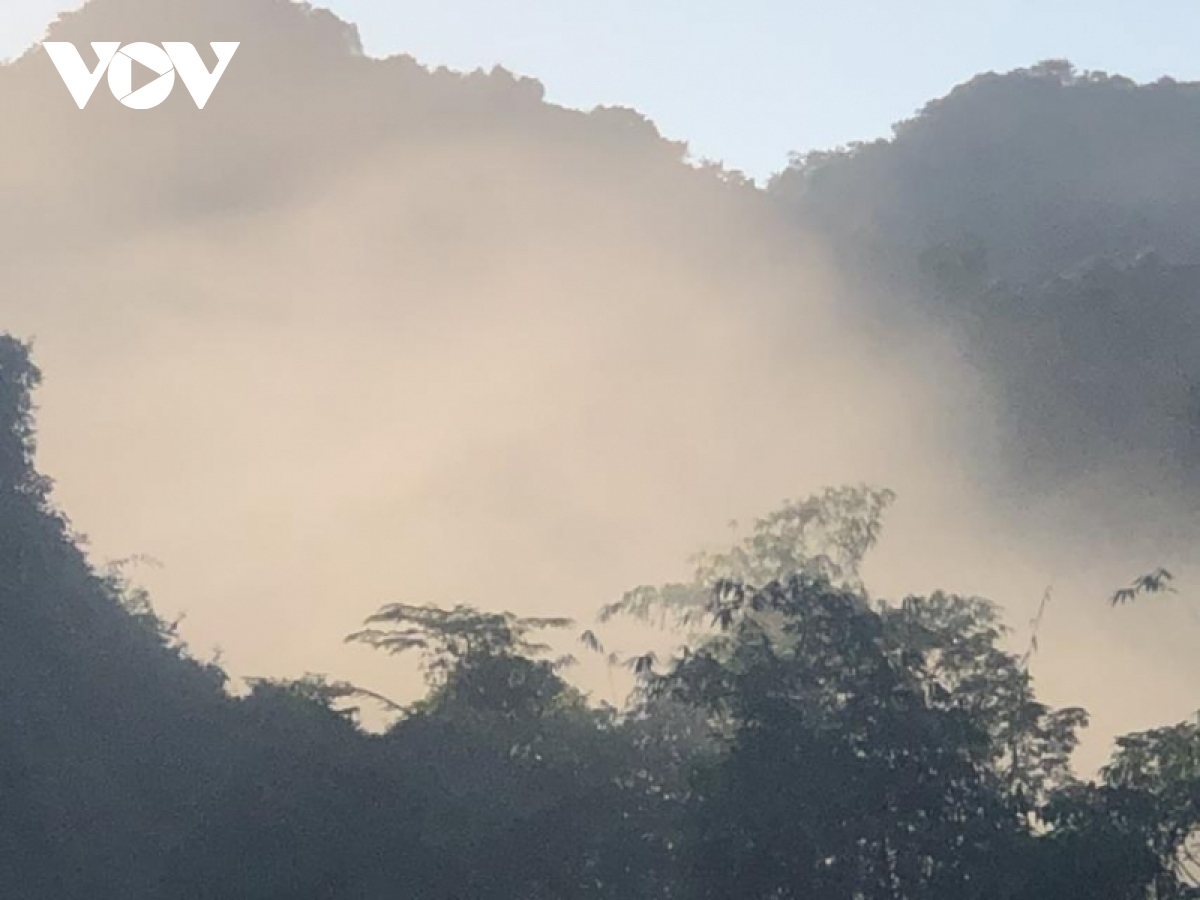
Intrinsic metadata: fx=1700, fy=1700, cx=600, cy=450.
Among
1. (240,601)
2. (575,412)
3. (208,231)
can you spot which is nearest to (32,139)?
(208,231)

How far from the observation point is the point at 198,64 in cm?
5906

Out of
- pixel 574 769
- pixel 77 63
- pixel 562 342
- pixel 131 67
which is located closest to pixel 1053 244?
pixel 562 342

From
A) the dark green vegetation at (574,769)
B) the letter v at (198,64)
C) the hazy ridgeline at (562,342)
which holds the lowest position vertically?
the dark green vegetation at (574,769)

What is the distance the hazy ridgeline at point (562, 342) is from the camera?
37.1 meters

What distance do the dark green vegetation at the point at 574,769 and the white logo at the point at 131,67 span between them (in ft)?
119

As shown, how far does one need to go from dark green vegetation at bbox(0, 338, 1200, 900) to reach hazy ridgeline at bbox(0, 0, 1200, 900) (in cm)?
1135

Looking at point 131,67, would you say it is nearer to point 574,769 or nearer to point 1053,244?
point 1053,244

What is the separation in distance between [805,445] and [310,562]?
1289 cm

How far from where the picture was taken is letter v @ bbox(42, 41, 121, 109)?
51500 millimetres

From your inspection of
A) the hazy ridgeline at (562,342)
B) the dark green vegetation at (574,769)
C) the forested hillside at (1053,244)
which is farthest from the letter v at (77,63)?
the dark green vegetation at (574,769)

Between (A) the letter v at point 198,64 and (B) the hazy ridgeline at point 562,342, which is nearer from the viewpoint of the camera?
(B) the hazy ridgeline at point 562,342

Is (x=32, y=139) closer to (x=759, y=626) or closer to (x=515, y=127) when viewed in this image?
(x=515, y=127)

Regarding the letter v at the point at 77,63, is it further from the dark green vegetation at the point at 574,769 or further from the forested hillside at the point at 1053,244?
the dark green vegetation at the point at 574,769

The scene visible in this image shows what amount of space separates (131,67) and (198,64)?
6025mm
